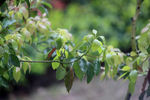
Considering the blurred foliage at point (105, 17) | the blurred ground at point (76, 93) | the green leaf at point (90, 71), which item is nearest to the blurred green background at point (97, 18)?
the blurred foliage at point (105, 17)

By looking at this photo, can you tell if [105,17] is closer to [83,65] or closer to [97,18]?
[97,18]

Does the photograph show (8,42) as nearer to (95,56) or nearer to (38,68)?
(95,56)

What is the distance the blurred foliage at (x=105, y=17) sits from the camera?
13.6 ft

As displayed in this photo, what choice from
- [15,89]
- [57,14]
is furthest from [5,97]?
[57,14]

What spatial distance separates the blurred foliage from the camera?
414 centimetres

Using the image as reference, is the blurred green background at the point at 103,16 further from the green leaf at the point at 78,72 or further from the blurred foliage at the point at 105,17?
the green leaf at the point at 78,72

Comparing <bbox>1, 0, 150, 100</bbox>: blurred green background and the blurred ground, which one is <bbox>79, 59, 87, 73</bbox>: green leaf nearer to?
the blurred ground

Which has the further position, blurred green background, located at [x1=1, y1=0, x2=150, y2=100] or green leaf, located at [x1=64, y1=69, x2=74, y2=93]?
blurred green background, located at [x1=1, y1=0, x2=150, y2=100]

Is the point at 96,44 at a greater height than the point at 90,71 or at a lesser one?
greater

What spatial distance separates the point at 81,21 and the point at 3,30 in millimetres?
3163

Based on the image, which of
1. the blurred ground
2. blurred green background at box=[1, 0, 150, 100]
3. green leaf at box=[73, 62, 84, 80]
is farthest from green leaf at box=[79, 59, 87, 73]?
blurred green background at box=[1, 0, 150, 100]

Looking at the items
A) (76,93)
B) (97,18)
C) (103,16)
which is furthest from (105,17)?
(76,93)

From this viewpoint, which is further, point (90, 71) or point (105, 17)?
point (105, 17)

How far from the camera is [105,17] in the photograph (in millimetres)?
4371
